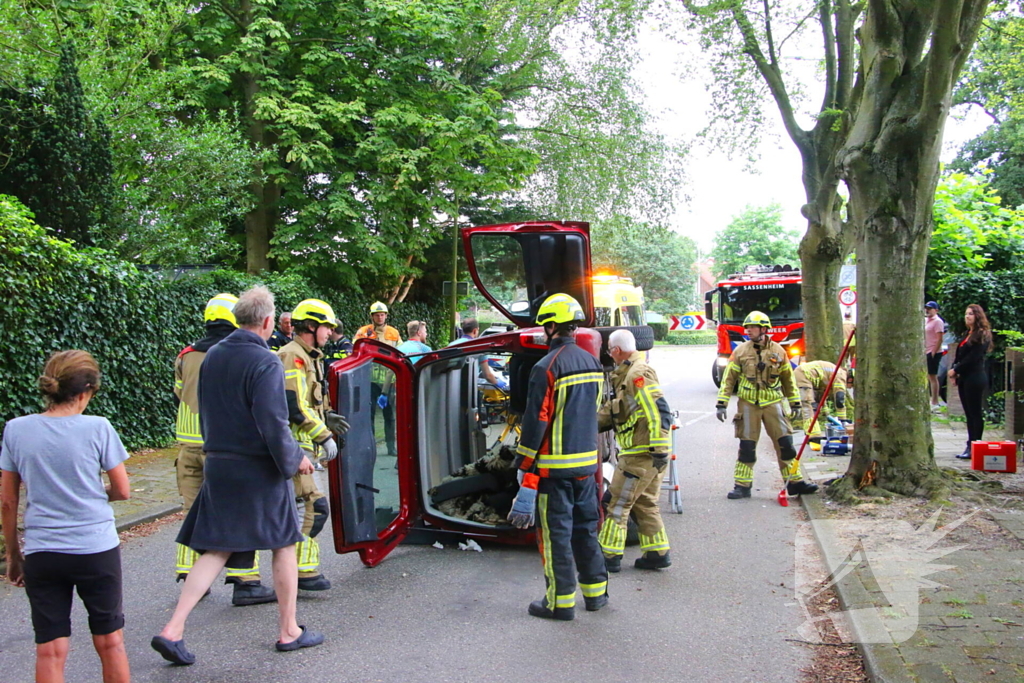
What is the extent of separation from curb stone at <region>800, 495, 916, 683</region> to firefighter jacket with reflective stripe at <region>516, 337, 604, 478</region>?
1655 mm

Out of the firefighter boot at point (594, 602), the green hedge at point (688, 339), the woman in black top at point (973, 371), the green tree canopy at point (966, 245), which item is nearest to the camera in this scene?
the firefighter boot at point (594, 602)

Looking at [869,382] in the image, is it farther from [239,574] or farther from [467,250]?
[239,574]

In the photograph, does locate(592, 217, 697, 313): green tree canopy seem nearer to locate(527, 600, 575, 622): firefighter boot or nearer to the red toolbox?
the red toolbox

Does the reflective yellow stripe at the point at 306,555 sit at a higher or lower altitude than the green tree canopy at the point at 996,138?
lower

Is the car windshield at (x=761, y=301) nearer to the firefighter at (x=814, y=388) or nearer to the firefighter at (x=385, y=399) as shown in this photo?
the firefighter at (x=814, y=388)

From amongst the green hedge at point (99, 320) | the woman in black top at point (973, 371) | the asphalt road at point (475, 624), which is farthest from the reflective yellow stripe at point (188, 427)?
the woman in black top at point (973, 371)

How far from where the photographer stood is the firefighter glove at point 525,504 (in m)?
4.87

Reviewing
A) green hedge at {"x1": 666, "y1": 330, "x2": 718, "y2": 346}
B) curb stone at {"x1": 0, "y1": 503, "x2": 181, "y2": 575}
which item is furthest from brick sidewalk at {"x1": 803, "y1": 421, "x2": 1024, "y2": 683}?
green hedge at {"x1": 666, "y1": 330, "x2": 718, "y2": 346}

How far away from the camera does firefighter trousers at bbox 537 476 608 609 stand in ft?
16.3

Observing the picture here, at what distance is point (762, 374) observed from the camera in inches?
333

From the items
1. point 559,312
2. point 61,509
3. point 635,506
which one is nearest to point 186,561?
point 61,509

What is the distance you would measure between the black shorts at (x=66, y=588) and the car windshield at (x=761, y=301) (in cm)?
1850

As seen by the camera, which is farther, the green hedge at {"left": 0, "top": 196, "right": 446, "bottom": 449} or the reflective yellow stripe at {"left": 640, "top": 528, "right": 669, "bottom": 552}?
the green hedge at {"left": 0, "top": 196, "right": 446, "bottom": 449}

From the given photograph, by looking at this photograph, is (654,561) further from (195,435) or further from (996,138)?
(996,138)
